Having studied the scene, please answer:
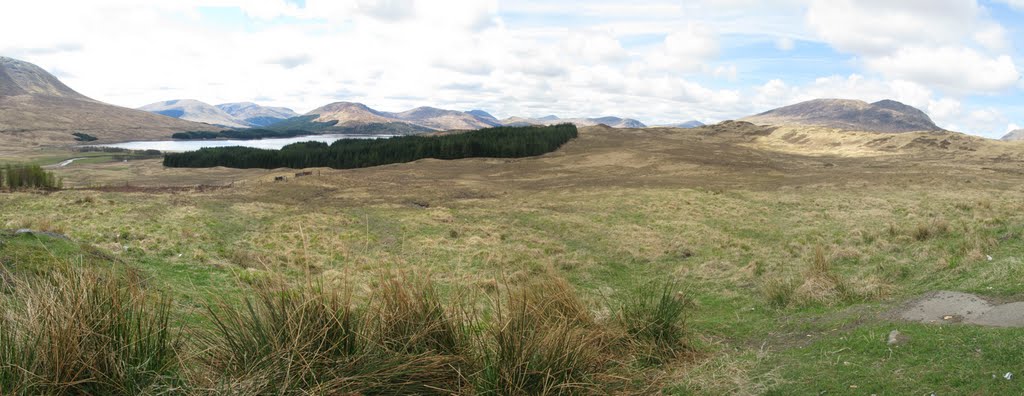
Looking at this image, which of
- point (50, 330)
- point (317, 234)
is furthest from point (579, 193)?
point (50, 330)

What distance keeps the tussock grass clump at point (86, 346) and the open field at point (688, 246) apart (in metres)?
0.45

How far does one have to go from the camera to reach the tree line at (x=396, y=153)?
8644 centimetres

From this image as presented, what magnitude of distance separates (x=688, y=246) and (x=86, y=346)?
760 inches

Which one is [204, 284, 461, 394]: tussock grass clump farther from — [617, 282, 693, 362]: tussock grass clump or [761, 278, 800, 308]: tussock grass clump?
[761, 278, 800, 308]: tussock grass clump

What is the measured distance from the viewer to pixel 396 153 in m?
90.2

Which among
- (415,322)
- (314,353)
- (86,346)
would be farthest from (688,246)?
(86,346)

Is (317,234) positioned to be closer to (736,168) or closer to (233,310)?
(233,310)

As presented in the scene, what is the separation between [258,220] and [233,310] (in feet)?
88.7

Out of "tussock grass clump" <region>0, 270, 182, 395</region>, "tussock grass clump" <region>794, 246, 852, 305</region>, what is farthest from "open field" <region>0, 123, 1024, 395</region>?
"tussock grass clump" <region>0, 270, 182, 395</region>

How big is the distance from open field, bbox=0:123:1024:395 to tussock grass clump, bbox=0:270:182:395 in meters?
0.45

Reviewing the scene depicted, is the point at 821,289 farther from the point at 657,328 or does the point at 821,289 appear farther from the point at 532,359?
the point at 532,359

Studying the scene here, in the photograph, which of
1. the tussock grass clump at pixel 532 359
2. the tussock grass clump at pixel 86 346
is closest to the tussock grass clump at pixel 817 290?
the tussock grass clump at pixel 532 359

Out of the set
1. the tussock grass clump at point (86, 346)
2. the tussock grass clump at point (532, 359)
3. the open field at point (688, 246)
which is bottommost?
the open field at point (688, 246)

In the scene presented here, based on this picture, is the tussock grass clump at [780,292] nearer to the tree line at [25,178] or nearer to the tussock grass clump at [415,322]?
the tussock grass clump at [415,322]
